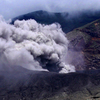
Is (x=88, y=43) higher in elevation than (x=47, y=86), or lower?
higher

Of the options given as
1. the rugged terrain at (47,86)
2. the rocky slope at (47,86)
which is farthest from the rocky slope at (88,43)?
the rocky slope at (47,86)

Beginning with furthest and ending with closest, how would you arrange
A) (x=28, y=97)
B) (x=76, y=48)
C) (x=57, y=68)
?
(x=76, y=48)
(x=57, y=68)
(x=28, y=97)

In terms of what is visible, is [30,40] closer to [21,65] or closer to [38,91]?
[21,65]

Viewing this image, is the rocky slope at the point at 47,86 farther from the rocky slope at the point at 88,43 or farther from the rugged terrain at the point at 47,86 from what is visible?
the rocky slope at the point at 88,43

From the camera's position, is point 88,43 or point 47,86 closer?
point 47,86

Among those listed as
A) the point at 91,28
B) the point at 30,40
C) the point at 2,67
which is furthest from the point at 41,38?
the point at 91,28

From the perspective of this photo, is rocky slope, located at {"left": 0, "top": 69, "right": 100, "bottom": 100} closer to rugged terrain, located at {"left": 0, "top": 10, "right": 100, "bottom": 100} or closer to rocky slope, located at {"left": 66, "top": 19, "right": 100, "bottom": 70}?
rugged terrain, located at {"left": 0, "top": 10, "right": 100, "bottom": 100}

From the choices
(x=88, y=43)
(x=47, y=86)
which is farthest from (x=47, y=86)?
(x=88, y=43)

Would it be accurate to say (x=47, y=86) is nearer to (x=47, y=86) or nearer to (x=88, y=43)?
(x=47, y=86)

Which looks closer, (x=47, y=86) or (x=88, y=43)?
(x=47, y=86)

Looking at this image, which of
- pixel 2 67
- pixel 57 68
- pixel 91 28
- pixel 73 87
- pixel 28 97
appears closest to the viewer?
pixel 28 97

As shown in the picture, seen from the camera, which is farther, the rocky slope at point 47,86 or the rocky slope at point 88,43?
the rocky slope at point 88,43
